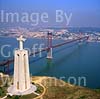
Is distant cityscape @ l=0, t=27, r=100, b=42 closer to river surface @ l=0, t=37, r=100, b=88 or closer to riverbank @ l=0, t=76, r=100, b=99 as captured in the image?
river surface @ l=0, t=37, r=100, b=88

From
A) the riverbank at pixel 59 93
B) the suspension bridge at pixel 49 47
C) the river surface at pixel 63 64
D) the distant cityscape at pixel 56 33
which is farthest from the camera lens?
the distant cityscape at pixel 56 33

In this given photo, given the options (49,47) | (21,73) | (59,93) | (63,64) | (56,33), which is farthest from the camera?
(56,33)

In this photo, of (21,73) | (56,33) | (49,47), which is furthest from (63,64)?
(21,73)

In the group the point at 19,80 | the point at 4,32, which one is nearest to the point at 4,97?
the point at 19,80

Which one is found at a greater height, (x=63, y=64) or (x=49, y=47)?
(x=49, y=47)

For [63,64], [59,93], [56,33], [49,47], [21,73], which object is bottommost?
[63,64]

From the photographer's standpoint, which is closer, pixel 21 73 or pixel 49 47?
pixel 21 73

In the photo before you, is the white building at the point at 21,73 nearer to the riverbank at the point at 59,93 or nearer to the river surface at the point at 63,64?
the riverbank at the point at 59,93

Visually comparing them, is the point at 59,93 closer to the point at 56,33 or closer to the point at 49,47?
the point at 49,47

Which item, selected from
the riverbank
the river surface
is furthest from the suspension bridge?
the riverbank

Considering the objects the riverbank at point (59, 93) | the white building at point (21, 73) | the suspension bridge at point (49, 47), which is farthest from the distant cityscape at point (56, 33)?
the white building at point (21, 73)

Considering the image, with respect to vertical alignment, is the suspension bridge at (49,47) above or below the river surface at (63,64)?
above

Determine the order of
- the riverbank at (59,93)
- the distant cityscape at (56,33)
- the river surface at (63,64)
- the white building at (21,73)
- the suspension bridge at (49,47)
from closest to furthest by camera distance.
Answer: the white building at (21,73)
the riverbank at (59,93)
the river surface at (63,64)
the suspension bridge at (49,47)
the distant cityscape at (56,33)
